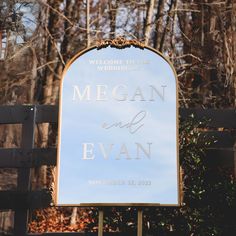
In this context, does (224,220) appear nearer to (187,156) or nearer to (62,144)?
(187,156)

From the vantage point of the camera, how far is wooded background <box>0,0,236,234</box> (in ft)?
31.1

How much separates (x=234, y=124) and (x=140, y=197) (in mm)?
1959

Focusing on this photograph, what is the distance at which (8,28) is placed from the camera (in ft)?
34.6

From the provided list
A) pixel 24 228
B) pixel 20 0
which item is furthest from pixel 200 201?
pixel 20 0

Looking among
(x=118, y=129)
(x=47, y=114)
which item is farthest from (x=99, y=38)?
(x=118, y=129)

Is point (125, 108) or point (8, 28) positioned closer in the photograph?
point (125, 108)

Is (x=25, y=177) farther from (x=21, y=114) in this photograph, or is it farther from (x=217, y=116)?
(x=217, y=116)

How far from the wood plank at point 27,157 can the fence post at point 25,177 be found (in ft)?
0.26

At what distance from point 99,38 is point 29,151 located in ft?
13.3

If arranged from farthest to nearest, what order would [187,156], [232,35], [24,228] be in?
[232,35], [24,228], [187,156]

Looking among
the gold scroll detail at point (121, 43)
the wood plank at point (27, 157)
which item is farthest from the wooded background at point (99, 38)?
the gold scroll detail at point (121, 43)

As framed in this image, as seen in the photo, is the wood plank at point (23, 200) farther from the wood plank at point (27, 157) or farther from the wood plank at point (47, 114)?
the wood plank at point (47, 114)

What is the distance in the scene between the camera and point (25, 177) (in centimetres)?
528

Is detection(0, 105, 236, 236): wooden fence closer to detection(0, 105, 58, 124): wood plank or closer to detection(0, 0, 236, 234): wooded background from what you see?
detection(0, 105, 58, 124): wood plank
